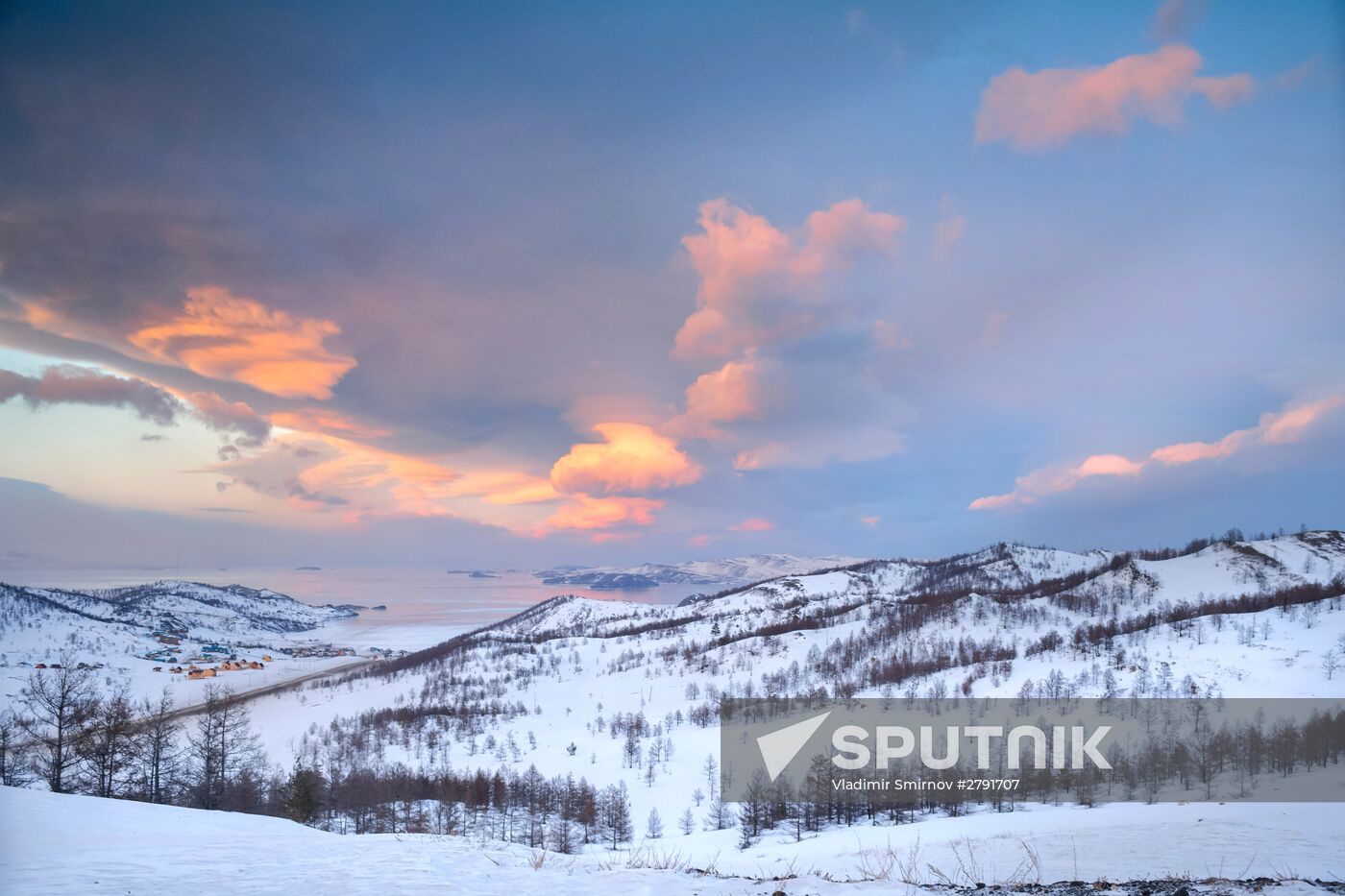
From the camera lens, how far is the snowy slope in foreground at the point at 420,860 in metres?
6.72

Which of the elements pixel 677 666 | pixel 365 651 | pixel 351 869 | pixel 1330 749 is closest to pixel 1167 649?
pixel 1330 749

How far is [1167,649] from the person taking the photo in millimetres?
80125

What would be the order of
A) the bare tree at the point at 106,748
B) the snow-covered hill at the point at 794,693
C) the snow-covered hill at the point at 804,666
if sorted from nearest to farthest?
the snow-covered hill at the point at 794,693
the bare tree at the point at 106,748
the snow-covered hill at the point at 804,666

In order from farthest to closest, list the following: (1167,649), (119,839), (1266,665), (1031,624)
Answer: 1. (1031,624)
2. (1167,649)
3. (1266,665)
4. (119,839)

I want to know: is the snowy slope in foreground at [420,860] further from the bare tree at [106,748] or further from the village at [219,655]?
the village at [219,655]

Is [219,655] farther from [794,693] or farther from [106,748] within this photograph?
[106,748]

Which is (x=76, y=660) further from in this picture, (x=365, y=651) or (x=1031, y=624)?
(x=1031, y=624)

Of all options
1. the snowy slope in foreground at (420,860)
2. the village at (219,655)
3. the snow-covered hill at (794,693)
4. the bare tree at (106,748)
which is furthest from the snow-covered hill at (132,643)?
the snowy slope in foreground at (420,860)

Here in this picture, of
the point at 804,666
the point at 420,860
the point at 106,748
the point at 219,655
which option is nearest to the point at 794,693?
the point at 804,666

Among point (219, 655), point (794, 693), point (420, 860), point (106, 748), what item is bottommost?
point (219, 655)

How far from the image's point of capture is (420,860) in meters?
8.19

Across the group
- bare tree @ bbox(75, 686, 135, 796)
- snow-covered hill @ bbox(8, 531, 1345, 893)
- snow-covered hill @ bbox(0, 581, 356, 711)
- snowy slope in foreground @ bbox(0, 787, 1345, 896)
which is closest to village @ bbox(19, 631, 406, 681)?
snow-covered hill @ bbox(0, 581, 356, 711)

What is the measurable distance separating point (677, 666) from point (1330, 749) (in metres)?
105

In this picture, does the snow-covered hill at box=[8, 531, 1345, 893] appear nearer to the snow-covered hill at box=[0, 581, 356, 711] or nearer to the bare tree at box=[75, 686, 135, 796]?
the bare tree at box=[75, 686, 135, 796]
